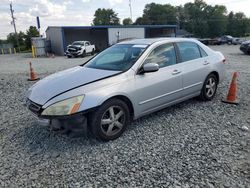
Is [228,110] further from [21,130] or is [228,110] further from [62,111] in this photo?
[21,130]

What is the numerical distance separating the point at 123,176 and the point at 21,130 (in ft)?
7.77

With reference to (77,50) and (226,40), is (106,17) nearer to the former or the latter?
(226,40)

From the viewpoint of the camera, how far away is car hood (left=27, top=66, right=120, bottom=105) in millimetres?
3217

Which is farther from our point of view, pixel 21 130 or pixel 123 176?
pixel 21 130

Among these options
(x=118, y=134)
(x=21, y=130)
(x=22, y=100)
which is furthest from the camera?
(x=22, y=100)

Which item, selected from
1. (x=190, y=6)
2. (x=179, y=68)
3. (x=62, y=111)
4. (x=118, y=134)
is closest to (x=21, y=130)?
(x=62, y=111)

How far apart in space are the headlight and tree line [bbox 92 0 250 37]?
2744 inches

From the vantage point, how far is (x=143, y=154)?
311 centimetres

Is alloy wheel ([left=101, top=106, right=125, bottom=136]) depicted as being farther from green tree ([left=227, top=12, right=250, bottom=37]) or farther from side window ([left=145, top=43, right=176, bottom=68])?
green tree ([left=227, top=12, right=250, bottom=37])

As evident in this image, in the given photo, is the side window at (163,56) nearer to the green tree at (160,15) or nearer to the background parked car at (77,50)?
the background parked car at (77,50)

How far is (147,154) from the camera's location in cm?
310

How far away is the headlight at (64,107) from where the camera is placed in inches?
118

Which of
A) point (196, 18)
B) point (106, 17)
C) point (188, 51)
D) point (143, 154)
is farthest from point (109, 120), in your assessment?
point (106, 17)

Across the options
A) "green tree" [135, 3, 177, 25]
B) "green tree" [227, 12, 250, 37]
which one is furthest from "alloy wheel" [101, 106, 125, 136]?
"green tree" [227, 12, 250, 37]
